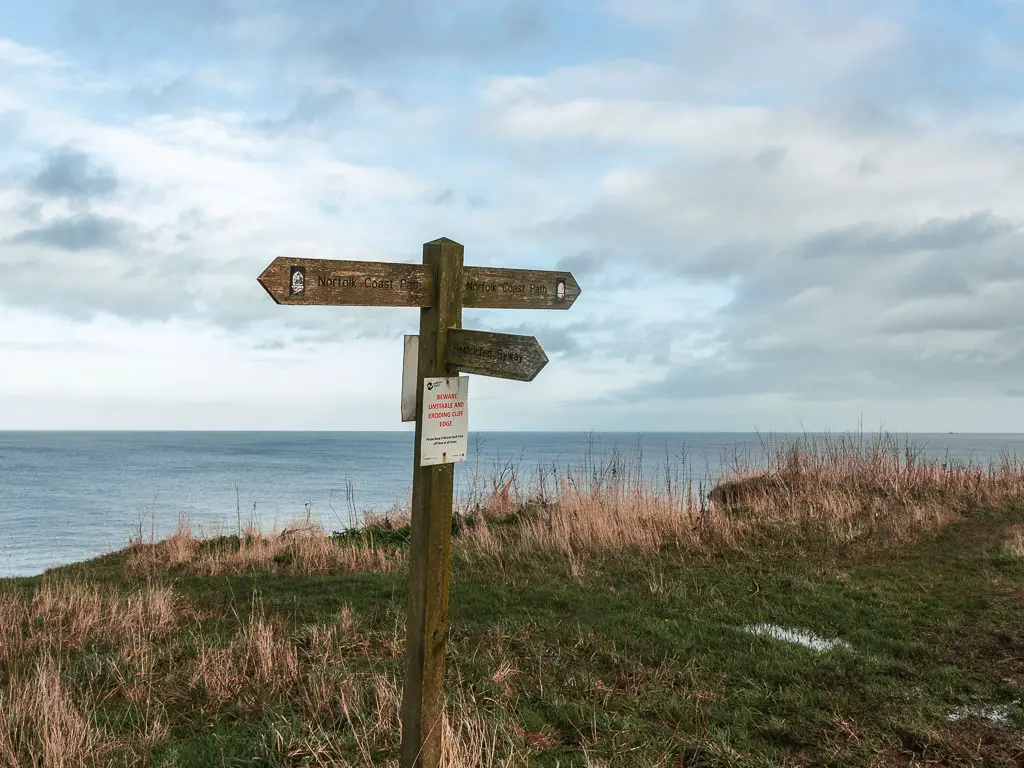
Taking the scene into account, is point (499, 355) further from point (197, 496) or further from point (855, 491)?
point (197, 496)

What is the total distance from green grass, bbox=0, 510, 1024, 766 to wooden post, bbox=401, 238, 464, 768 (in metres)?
0.59

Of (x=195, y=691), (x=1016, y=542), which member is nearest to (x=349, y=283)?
(x=195, y=691)

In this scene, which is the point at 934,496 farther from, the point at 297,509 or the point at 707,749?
the point at 297,509

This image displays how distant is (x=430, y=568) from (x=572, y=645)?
322 cm

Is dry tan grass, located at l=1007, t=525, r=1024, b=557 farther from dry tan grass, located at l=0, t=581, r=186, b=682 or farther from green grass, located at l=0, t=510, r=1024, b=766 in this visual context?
dry tan grass, located at l=0, t=581, r=186, b=682

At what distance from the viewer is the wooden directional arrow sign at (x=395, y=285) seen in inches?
124

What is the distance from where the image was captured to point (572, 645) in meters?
6.22

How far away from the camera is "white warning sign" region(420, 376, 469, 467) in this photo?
3326 millimetres

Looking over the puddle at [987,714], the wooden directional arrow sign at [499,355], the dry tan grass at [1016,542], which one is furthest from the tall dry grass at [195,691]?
the dry tan grass at [1016,542]

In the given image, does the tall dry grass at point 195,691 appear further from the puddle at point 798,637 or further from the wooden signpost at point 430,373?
the puddle at point 798,637

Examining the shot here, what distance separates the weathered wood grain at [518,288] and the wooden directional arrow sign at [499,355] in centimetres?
34

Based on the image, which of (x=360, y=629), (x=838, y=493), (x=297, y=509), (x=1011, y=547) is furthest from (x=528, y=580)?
(x=297, y=509)

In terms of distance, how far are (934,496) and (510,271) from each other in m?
13.4

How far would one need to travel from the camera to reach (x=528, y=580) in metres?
8.74
